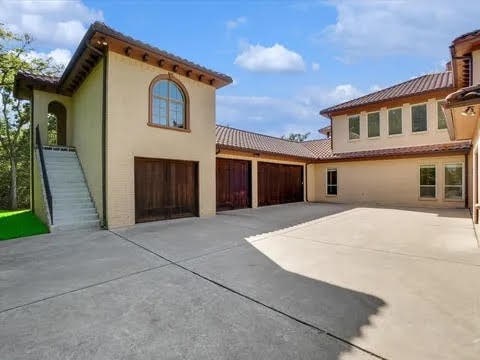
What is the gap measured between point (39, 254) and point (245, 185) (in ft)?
31.3

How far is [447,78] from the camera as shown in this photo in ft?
50.1

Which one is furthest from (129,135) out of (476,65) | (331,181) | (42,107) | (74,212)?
(331,181)

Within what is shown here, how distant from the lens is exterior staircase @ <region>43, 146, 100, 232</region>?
8.25 meters

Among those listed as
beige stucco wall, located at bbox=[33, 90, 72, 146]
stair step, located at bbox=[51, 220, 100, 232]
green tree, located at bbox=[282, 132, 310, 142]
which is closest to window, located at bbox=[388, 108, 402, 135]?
stair step, located at bbox=[51, 220, 100, 232]

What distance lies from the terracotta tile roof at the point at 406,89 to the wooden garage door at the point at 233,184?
27.3 ft

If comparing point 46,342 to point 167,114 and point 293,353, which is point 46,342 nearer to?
point 293,353

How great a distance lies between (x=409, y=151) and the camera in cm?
1439

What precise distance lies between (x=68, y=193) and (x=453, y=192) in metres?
17.4

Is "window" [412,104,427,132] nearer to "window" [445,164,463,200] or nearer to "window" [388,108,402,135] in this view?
"window" [388,108,402,135]

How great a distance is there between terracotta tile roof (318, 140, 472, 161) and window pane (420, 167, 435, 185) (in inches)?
39.7

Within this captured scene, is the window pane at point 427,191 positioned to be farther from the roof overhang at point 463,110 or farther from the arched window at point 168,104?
the arched window at point 168,104

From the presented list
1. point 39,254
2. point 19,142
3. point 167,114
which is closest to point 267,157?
point 167,114

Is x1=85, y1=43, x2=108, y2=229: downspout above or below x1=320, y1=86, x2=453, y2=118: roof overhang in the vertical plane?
below

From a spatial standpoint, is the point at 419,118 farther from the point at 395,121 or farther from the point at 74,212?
the point at 74,212
